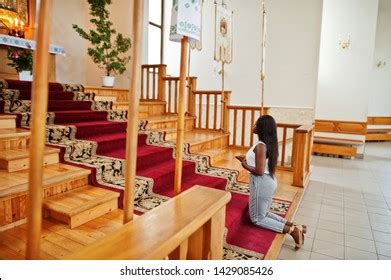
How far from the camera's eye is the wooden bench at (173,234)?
2.27 ft

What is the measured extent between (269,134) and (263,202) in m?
0.62

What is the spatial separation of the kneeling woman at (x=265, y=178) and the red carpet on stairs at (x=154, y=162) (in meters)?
0.12

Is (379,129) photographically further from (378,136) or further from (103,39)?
(103,39)

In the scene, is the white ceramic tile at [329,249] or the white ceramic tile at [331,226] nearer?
the white ceramic tile at [329,249]

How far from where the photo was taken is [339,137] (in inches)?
290

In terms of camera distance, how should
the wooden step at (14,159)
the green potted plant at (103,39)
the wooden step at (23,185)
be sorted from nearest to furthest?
1. the wooden step at (23,185)
2. the wooden step at (14,159)
3. the green potted plant at (103,39)

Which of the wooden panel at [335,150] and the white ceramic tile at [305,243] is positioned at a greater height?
the wooden panel at [335,150]

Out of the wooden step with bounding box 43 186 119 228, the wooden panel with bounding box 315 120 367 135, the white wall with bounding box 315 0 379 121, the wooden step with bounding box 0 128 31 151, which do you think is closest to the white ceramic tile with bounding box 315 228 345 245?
the wooden step with bounding box 43 186 119 228

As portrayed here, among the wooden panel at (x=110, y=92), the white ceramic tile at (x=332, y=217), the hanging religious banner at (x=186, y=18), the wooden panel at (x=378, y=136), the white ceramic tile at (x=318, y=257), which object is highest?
the hanging religious banner at (x=186, y=18)

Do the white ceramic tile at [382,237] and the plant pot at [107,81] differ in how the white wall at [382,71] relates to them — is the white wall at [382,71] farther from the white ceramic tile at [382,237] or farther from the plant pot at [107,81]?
the plant pot at [107,81]

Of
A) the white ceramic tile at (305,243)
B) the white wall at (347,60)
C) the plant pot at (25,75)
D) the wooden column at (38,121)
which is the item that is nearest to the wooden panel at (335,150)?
the white wall at (347,60)

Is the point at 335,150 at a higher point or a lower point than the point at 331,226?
higher

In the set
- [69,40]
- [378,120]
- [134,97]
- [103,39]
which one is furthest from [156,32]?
[378,120]

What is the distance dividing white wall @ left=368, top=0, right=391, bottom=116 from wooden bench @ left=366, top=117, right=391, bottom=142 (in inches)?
8.3
